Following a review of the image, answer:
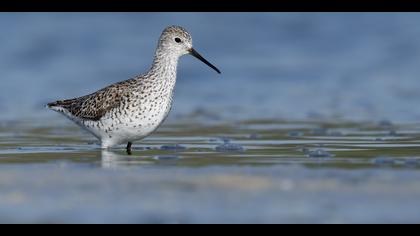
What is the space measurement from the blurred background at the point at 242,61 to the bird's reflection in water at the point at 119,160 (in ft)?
14.0

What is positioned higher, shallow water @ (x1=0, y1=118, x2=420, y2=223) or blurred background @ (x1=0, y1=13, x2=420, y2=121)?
blurred background @ (x1=0, y1=13, x2=420, y2=121)

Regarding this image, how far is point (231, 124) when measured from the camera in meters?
14.2

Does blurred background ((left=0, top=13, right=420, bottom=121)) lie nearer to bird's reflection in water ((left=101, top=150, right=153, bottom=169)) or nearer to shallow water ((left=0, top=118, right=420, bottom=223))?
shallow water ((left=0, top=118, right=420, bottom=223))

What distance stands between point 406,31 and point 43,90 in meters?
8.29

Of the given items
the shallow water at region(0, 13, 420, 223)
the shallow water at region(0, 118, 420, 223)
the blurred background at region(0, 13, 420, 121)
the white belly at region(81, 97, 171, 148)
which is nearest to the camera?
the shallow water at region(0, 118, 420, 223)

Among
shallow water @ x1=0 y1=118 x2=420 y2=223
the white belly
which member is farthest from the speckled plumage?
shallow water @ x1=0 y1=118 x2=420 y2=223

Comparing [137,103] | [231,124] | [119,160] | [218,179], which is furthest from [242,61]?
[218,179]

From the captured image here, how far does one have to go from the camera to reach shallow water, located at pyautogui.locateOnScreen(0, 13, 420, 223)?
26.1 ft

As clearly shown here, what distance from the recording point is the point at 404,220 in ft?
24.0

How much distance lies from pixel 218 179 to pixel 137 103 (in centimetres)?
245

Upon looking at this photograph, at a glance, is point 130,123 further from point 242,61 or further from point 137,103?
point 242,61

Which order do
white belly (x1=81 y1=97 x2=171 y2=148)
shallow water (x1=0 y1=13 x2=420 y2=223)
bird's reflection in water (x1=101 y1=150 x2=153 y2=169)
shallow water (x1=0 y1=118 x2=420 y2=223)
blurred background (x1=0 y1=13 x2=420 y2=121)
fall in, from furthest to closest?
1. blurred background (x1=0 y1=13 x2=420 y2=121)
2. white belly (x1=81 y1=97 x2=171 y2=148)
3. bird's reflection in water (x1=101 y1=150 x2=153 y2=169)
4. shallow water (x1=0 y1=13 x2=420 y2=223)
5. shallow water (x1=0 y1=118 x2=420 y2=223)

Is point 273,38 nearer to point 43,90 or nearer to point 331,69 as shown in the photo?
point 331,69

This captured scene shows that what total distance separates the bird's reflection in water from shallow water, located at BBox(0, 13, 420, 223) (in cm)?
2
